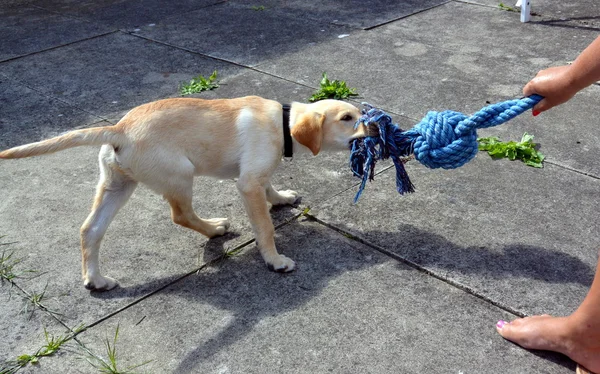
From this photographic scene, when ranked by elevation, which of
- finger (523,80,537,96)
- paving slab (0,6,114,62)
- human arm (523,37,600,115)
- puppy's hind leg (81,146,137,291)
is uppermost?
human arm (523,37,600,115)

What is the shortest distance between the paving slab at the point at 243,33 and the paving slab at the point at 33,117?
1.71 m

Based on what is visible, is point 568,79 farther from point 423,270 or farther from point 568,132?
point 568,132

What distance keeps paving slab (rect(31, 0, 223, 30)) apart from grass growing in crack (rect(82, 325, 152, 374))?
5.43 m

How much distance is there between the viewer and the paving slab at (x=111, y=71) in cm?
572

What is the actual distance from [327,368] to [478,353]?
0.67 m

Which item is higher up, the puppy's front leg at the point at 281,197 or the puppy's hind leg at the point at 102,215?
the puppy's hind leg at the point at 102,215

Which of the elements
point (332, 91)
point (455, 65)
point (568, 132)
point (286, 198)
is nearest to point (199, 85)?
point (332, 91)

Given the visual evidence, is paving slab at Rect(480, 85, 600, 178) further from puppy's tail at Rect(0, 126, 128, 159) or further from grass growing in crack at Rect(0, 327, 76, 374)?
grass growing in crack at Rect(0, 327, 76, 374)

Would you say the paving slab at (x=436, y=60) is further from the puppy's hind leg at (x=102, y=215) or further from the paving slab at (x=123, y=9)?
the puppy's hind leg at (x=102, y=215)

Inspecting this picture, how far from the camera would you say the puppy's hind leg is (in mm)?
3393

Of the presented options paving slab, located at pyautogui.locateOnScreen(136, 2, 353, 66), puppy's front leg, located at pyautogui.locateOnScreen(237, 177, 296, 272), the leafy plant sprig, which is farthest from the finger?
paving slab, located at pyautogui.locateOnScreen(136, 2, 353, 66)

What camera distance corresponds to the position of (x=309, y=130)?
3.57m

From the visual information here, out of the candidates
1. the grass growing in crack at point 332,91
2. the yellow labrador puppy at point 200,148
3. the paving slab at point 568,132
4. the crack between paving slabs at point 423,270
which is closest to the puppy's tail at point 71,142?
the yellow labrador puppy at point 200,148

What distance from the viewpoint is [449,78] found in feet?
19.1
